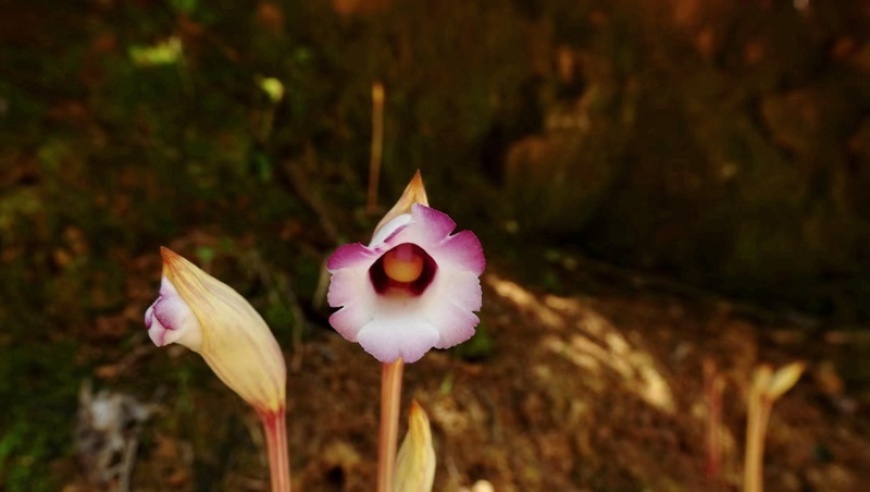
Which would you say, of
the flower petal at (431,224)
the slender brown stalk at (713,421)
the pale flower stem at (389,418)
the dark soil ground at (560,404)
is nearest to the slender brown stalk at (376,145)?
the dark soil ground at (560,404)

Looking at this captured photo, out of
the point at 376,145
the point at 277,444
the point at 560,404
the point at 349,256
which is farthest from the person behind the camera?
the point at 376,145

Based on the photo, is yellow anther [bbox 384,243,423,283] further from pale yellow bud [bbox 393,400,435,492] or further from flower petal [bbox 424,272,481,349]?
pale yellow bud [bbox 393,400,435,492]

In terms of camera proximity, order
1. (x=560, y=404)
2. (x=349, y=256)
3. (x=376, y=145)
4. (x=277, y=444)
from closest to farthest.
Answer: (x=349, y=256) → (x=277, y=444) → (x=560, y=404) → (x=376, y=145)

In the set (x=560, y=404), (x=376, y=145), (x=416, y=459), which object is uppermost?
(x=376, y=145)

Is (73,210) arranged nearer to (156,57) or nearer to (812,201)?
(156,57)

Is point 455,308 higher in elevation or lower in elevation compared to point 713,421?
lower

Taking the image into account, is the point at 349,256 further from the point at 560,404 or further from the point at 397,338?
the point at 560,404

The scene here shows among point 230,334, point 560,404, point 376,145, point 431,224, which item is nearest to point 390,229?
point 431,224
